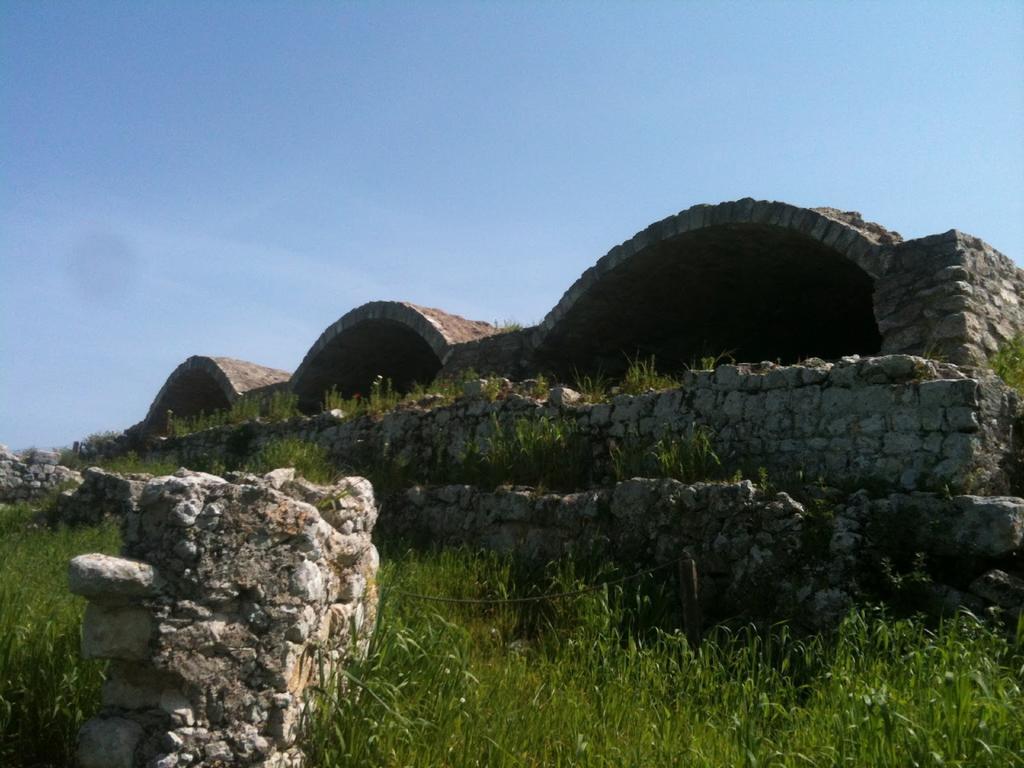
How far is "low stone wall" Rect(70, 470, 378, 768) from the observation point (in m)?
3.41

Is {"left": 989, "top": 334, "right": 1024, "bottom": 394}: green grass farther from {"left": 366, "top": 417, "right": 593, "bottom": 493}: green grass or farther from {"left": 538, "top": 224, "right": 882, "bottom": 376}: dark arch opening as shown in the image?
{"left": 366, "top": 417, "right": 593, "bottom": 493}: green grass

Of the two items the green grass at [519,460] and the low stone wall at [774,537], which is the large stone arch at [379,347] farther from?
the low stone wall at [774,537]

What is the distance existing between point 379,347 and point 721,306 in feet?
20.2

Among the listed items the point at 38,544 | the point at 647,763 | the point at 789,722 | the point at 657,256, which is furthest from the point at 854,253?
the point at 38,544

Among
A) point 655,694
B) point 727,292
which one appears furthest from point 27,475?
point 655,694

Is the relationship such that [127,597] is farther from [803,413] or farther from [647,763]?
[803,413]

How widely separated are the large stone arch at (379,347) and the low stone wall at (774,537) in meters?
6.01

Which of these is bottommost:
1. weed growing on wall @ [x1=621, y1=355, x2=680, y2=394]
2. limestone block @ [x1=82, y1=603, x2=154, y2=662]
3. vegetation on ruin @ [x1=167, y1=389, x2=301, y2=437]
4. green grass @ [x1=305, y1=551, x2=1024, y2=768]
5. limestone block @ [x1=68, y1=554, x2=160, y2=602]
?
green grass @ [x1=305, y1=551, x2=1024, y2=768]

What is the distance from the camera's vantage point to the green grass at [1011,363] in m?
7.10

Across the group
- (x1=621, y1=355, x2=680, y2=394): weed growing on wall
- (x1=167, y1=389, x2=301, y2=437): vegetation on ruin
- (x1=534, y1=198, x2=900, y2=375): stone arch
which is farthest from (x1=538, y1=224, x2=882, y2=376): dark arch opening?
(x1=167, y1=389, x2=301, y2=437): vegetation on ruin

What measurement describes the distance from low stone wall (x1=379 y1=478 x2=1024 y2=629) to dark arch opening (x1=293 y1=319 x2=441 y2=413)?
25.9ft

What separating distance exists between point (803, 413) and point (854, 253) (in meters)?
2.71

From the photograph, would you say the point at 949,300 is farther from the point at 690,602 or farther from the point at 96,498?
the point at 96,498

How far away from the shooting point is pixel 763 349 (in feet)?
43.0
